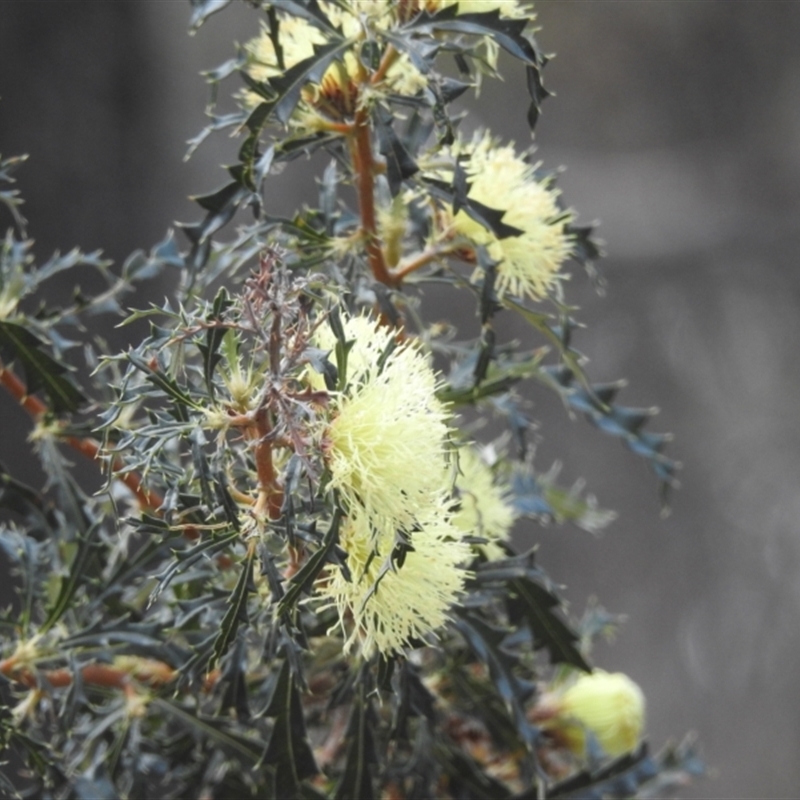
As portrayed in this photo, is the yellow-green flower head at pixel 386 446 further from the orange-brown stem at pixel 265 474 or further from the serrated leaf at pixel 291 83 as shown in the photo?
the serrated leaf at pixel 291 83

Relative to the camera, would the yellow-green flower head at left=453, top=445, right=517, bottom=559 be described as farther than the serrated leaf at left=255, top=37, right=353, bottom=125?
Yes

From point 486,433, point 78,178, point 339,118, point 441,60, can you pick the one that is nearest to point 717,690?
point 486,433

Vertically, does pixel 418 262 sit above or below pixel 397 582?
above

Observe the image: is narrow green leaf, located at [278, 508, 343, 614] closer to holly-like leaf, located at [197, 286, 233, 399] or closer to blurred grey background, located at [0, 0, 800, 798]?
holly-like leaf, located at [197, 286, 233, 399]

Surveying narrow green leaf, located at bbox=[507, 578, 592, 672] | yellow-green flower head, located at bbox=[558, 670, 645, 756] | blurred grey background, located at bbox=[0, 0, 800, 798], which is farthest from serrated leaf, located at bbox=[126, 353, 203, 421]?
blurred grey background, located at bbox=[0, 0, 800, 798]

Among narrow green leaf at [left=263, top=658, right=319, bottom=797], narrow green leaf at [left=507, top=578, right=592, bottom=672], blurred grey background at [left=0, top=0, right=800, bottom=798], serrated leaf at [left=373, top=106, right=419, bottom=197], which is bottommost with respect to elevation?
narrow green leaf at [left=263, top=658, right=319, bottom=797]

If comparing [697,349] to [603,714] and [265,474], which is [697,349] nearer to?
[603,714]

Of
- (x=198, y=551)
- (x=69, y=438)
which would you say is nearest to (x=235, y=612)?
(x=198, y=551)
